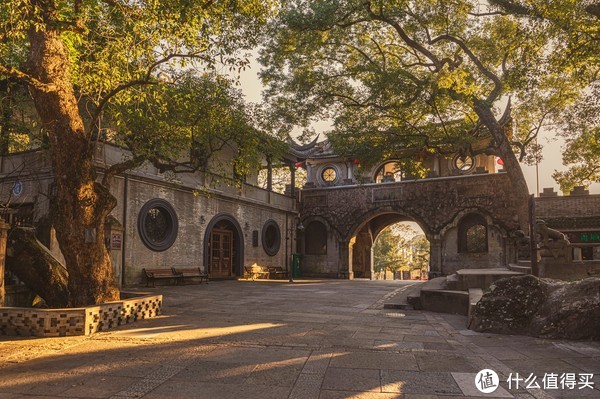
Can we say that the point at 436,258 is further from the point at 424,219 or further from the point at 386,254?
the point at 386,254

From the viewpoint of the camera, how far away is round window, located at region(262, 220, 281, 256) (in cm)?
2429

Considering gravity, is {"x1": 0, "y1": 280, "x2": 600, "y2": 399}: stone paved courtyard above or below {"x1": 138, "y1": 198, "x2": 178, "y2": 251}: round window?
below

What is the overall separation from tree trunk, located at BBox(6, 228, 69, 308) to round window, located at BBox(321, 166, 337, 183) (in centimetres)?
2298

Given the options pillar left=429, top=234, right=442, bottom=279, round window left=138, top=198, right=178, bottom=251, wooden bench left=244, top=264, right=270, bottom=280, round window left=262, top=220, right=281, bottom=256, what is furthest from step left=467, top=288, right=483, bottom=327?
round window left=262, top=220, right=281, bottom=256

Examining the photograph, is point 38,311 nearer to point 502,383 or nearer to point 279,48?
point 502,383

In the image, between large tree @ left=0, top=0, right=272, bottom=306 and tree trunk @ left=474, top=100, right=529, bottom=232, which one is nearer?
large tree @ left=0, top=0, right=272, bottom=306

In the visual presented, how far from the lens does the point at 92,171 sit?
7.58 meters

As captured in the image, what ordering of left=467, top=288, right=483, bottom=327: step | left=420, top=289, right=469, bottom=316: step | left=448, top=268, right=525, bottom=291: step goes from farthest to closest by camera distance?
1. left=448, top=268, right=525, bottom=291: step
2. left=420, top=289, right=469, bottom=316: step
3. left=467, top=288, right=483, bottom=327: step

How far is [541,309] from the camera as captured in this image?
6516 mm

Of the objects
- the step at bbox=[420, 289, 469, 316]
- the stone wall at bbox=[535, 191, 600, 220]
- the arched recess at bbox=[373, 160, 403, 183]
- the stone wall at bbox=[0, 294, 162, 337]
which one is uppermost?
the arched recess at bbox=[373, 160, 403, 183]

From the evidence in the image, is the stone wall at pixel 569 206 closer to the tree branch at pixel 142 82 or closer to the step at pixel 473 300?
the step at pixel 473 300

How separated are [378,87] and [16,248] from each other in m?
10.8

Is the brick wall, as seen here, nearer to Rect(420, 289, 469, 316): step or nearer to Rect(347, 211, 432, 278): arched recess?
Rect(347, 211, 432, 278): arched recess

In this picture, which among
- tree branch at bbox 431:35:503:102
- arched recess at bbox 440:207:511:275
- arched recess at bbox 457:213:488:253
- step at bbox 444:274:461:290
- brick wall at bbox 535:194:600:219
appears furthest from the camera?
arched recess at bbox 457:213:488:253
